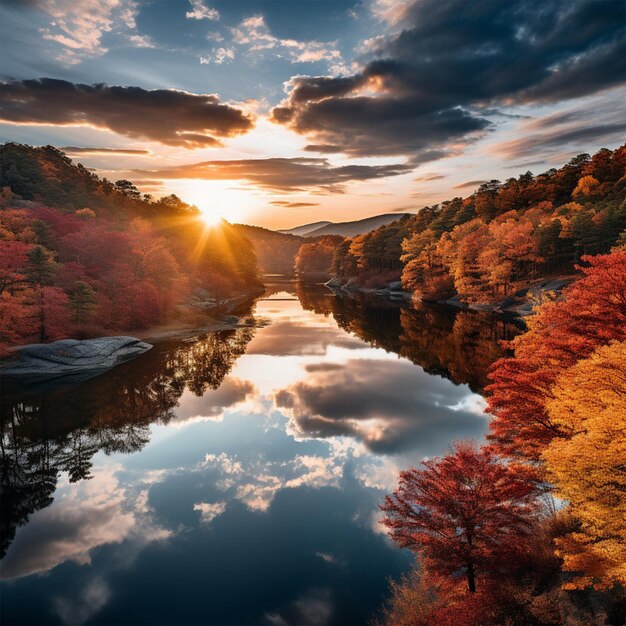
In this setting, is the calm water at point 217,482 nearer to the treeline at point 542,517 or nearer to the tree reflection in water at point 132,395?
the tree reflection in water at point 132,395

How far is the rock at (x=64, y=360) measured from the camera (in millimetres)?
39500

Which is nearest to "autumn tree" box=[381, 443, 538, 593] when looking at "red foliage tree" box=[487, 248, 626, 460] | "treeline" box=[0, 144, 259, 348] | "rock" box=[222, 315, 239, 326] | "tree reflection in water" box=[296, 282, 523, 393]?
"red foliage tree" box=[487, 248, 626, 460]

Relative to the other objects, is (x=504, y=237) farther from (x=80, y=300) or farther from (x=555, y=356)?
(x=80, y=300)

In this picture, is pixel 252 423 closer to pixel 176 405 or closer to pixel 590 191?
pixel 176 405

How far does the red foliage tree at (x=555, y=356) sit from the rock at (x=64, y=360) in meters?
38.0

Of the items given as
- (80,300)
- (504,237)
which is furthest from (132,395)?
(504,237)

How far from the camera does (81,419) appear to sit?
102 feet

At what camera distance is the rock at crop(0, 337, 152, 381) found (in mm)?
39500

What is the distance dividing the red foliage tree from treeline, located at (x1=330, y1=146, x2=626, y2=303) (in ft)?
175

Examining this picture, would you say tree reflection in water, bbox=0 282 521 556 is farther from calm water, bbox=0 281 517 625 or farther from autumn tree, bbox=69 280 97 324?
autumn tree, bbox=69 280 97 324

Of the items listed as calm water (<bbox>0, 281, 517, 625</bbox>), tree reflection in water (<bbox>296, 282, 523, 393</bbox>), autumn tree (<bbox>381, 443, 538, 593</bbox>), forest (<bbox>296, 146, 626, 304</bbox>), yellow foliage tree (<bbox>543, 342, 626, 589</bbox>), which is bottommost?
calm water (<bbox>0, 281, 517, 625</bbox>)

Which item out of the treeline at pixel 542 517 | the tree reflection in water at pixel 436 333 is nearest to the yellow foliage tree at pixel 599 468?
the treeline at pixel 542 517

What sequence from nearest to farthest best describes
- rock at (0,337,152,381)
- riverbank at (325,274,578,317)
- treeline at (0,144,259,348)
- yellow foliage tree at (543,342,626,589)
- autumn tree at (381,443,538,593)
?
yellow foliage tree at (543,342,626,589), autumn tree at (381,443,538,593), rock at (0,337,152,381), treeline at (0,144,259,348), riverbank at (325,274,578,317)

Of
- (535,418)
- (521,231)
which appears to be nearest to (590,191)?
(521,231)
